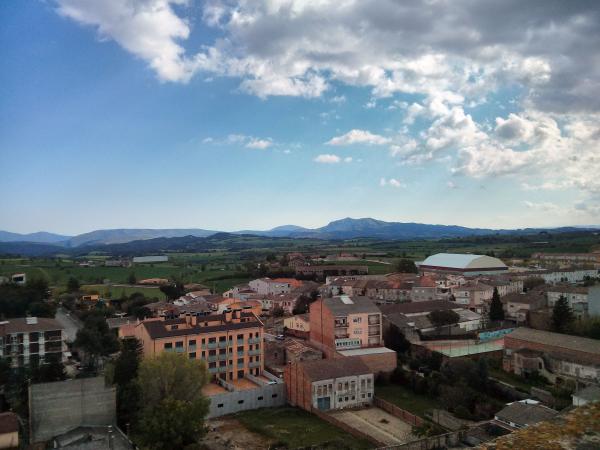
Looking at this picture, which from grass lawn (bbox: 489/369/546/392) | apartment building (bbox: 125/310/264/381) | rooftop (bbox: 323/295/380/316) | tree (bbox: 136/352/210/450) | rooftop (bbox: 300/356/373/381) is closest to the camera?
tree (bbox: 136/352/210/450)

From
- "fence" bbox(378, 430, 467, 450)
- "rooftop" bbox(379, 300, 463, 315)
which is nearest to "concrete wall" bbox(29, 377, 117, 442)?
"fence" bbox(378, 430, 467, 450)

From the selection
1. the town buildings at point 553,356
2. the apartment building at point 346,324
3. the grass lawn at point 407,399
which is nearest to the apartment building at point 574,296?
the town buildings at point 553,356

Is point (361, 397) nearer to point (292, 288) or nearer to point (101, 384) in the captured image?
point (101, 384)

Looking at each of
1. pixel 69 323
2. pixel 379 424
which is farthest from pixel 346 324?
pixel 69 323

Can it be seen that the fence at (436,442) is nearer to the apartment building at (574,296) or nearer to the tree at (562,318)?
the tree at (562,318)

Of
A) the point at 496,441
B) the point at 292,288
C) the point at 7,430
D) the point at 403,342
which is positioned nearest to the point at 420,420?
the point at 403,342

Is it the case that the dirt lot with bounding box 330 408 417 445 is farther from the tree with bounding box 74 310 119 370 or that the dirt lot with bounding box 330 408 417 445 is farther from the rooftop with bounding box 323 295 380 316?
the tree with bounding box 74 310 119 370
